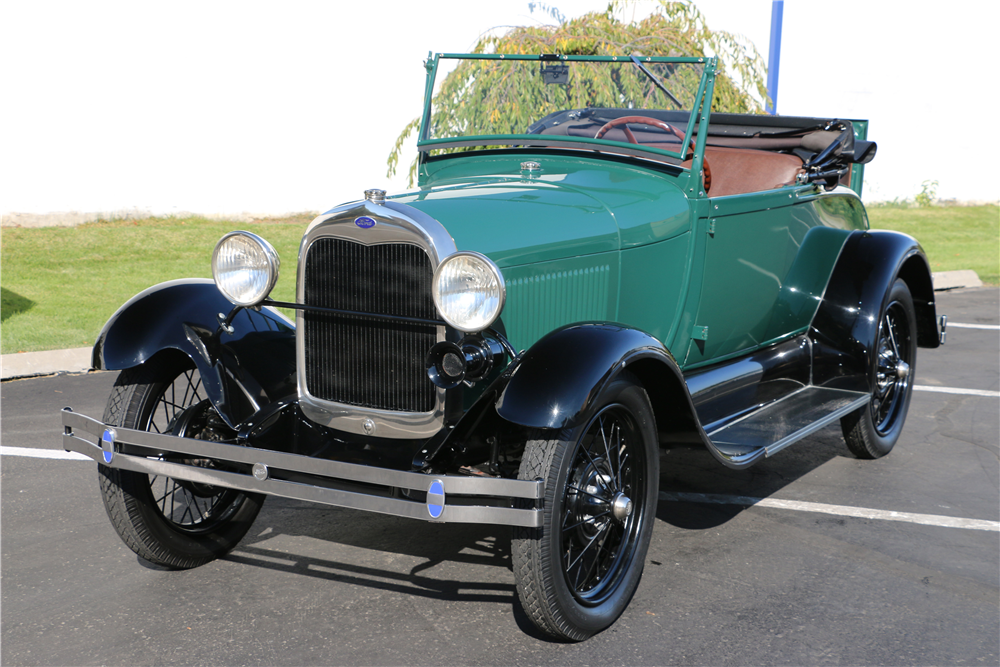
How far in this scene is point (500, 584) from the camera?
317 centimetres

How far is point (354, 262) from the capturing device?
9.54 feet

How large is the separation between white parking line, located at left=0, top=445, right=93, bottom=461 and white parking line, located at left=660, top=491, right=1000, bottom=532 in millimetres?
2819

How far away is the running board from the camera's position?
11.2 ft

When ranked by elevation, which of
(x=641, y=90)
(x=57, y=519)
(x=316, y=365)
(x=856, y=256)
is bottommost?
(x=57, y=519)

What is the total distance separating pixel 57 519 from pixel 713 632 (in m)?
2.60

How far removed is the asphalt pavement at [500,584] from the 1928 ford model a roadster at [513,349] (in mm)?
203

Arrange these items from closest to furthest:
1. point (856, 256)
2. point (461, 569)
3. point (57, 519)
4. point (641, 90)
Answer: point (461, 569), point (57, 519), point (641, 90), point (856, 256)

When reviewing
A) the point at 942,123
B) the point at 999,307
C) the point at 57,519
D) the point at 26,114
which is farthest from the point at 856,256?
the point at 942,123

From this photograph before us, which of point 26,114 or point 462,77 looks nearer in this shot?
point 462,77

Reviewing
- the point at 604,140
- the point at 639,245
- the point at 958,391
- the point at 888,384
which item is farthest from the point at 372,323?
the point at 958,391

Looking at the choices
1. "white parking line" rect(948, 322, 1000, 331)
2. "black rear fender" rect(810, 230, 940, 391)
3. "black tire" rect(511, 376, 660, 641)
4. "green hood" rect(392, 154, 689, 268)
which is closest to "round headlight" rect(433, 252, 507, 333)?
"green hood" rect(392, 154, 689, 268)

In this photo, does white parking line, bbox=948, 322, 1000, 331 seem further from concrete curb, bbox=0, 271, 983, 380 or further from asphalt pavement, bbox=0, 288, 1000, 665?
concrete curb, bbox=0, 271, 983, 380

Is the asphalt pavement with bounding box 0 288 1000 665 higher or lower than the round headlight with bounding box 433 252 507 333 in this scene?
lower

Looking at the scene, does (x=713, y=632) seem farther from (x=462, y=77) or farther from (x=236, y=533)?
(x=462, y=77)
